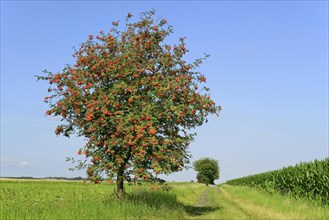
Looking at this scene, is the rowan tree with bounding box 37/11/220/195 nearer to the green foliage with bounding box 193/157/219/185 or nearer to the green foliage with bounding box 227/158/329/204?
the green foliage with bounding box 227/158/329/204

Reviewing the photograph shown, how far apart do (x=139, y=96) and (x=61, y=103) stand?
165 inches

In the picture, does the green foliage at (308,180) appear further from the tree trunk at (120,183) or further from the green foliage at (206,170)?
the green foliage at (206,170)

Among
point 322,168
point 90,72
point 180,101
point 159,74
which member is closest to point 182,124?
point 180,101

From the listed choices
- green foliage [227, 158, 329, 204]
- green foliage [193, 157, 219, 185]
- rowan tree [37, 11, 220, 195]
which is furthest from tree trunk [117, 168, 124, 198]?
green foliage [193, 157, 219, 185]

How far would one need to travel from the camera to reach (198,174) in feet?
456

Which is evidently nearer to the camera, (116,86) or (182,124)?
(116,86)

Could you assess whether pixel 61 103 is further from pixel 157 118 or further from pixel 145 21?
pixel 145 21

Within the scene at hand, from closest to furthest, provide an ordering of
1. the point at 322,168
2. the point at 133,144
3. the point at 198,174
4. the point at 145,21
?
the point at 133,144
the point at 145,21
the point at 322,168
the point at 198,174

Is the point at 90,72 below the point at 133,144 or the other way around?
the other way around

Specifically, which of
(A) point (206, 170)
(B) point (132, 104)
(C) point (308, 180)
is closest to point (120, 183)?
(B) point (132, 104)

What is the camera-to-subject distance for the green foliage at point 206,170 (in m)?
137

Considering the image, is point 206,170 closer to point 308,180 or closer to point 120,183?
point 308,180

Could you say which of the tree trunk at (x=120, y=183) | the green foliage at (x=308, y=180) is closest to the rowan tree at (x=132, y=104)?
the tree trunk at (x=120, y=183)

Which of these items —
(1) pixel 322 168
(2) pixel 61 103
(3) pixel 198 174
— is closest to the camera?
(2) pixel 61 103
